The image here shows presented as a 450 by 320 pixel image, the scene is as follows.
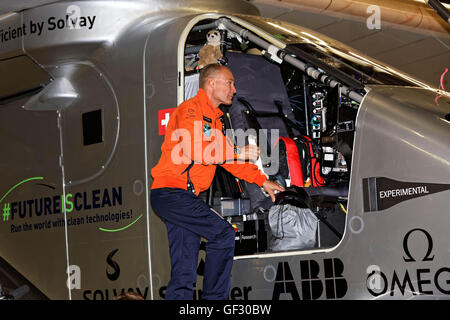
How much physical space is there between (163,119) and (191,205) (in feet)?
2.89

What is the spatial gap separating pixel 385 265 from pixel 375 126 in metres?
0.77

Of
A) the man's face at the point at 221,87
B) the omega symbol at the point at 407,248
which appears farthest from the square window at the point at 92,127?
the omega symbol at the point at 407,248

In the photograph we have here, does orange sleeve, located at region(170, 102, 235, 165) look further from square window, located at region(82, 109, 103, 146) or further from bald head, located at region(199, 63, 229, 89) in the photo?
square window, located at region(82, 109, 103, 146)

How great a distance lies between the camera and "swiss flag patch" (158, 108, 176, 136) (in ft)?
15.1

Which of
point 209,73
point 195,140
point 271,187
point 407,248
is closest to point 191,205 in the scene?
point 195,140

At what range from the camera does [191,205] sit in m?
3.96

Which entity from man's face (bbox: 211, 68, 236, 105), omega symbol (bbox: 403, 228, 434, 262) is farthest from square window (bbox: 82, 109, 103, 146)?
omega symbol (bbox: 403, 228, 434, 262)

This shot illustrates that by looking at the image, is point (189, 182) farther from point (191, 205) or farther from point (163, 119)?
point (163, 119)

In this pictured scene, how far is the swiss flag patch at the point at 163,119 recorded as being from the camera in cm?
459

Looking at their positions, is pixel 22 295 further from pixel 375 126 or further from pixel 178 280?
pixel 375 126

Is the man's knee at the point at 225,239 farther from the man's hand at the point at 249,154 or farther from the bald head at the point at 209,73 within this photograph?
the bald head at the point at 209,73

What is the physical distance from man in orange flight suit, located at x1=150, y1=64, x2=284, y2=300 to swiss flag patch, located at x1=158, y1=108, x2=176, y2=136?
43 centimetres

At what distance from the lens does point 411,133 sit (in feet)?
12.2
